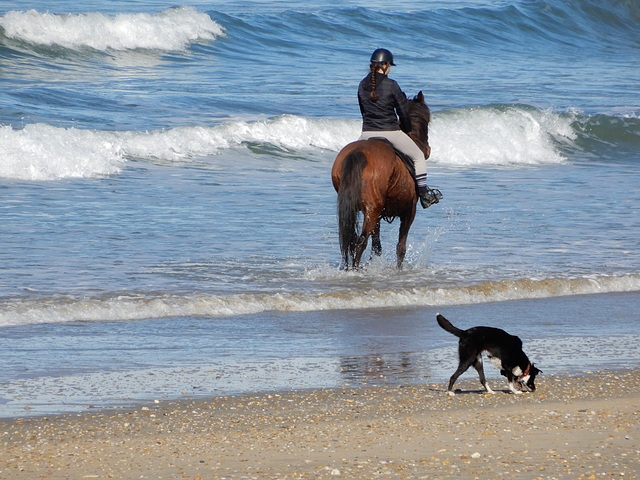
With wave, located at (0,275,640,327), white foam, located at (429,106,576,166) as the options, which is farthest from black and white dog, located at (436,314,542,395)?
white foam, located at (429,106,576,166)

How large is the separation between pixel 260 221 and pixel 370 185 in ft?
9.18

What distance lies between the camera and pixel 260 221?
11320 millimetres

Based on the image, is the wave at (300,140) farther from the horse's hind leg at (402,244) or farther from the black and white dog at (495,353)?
the black and white dog at (495,353)

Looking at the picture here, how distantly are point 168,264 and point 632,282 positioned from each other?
4.24 meters

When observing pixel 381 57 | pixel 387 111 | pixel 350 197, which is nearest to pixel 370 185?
pixel 350 197

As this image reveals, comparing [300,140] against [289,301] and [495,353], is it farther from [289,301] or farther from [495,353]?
[495,353]

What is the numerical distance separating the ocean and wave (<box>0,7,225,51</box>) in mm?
83

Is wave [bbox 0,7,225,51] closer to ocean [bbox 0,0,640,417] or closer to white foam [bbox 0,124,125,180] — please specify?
ocean [bbox 0,0,640,417]

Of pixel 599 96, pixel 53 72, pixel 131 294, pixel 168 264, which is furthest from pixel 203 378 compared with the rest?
pixel 599 96

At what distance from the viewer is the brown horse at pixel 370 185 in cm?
870

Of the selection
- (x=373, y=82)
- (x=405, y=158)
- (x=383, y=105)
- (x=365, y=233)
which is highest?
(x=373, y=82)

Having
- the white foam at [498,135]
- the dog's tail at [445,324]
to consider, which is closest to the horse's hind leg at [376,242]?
the dog's tail at [445,324]

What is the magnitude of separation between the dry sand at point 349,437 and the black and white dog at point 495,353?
0.12 metres

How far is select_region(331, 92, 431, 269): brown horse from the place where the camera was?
8695mm
